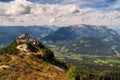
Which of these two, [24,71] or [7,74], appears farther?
[24,71]

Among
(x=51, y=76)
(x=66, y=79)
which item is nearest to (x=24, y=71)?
(x=51, y=76)

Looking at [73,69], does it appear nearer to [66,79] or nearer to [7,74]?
[66,79]

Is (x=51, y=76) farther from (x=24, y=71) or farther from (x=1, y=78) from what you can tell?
(x=1, y=78)

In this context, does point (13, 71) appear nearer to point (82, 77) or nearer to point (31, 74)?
point (31, 74)

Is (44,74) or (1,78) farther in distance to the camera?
(44,74)

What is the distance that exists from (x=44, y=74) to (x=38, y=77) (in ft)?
40.9

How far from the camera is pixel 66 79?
187875 mm

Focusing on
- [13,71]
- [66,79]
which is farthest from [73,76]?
[13,71]

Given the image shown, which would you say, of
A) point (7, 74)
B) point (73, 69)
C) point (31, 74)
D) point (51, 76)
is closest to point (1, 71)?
point (7, 74)

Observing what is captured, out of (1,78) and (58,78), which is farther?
(58,78)

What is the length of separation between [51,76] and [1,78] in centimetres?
3597

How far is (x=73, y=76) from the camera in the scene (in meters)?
Answer: 188

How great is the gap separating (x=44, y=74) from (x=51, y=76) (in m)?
5.90

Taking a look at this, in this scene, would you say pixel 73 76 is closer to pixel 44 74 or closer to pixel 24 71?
pixel 44 74
